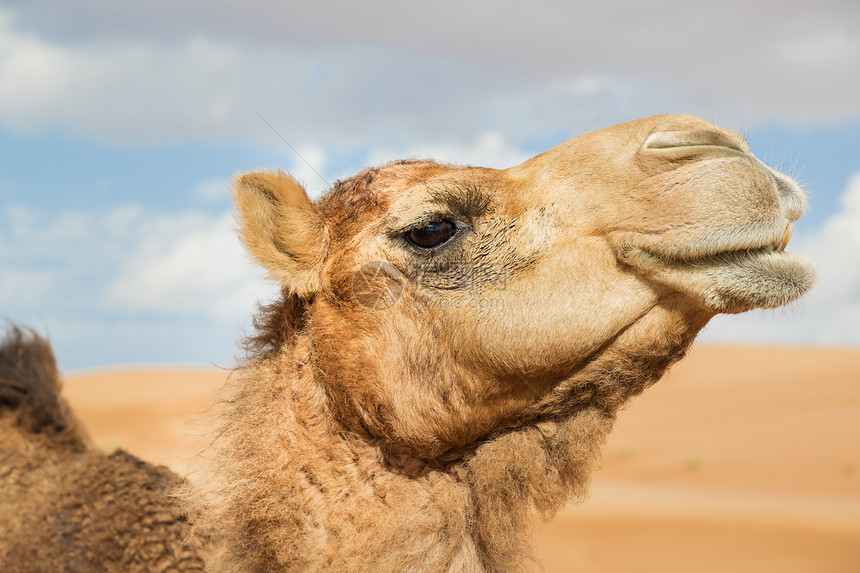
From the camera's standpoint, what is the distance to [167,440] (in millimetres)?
28172

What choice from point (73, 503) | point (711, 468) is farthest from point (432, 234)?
point (711, 468)

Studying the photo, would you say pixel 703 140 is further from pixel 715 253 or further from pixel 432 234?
pixel 432 234

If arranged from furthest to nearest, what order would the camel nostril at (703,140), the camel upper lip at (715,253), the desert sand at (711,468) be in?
the desert sand at (711,468), the camel nostril at (703,140), the camel upper lip at (715,253)

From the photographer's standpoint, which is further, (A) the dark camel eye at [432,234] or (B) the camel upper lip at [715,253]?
(A) the dark camel eye at [432,234]

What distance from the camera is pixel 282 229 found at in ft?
10.8

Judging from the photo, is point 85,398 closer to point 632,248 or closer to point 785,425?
point 785,425

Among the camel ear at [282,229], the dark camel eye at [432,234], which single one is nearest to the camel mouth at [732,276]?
the dark camel eye at [432,234]

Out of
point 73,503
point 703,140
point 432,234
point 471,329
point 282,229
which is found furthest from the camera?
point 73,503

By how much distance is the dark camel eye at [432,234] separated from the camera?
3129mm

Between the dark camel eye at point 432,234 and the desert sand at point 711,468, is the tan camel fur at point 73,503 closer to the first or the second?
the desert sand at point 711,468

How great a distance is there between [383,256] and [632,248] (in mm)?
970

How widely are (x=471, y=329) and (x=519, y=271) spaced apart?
288 millimetres

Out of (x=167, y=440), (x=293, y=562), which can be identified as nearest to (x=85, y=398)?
(x=167, y=440)

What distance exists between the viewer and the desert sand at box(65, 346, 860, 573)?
37.4 feet
